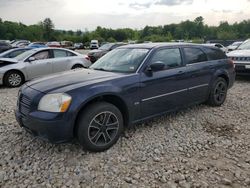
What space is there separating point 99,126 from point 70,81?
0.83m

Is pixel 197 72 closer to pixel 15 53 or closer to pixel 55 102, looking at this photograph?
pixel 55 102

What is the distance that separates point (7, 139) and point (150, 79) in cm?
263

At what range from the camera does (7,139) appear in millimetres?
4230

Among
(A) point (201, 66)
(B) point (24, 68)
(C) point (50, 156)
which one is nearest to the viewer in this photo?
(C) point (50, 156)

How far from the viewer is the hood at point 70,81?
3.63 m

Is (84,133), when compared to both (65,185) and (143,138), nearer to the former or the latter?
(65,185)

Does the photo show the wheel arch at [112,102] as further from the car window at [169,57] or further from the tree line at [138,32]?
the tree line at [138,32]

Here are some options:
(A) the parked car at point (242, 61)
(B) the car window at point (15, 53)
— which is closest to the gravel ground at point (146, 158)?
(A) the parked car at point (242, 61)

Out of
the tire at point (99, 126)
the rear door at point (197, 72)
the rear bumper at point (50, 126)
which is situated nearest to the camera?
the rear bumper at point (50, 126)

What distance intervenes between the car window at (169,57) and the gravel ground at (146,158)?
113cm

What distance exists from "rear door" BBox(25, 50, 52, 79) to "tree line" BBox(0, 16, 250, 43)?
69297mm

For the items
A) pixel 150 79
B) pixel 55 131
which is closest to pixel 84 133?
pixel 55 131

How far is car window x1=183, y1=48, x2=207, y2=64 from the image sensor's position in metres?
5.10

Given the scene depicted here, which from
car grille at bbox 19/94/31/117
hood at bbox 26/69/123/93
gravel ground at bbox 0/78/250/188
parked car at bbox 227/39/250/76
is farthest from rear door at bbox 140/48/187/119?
parked car at bbox 227/39/250/76
